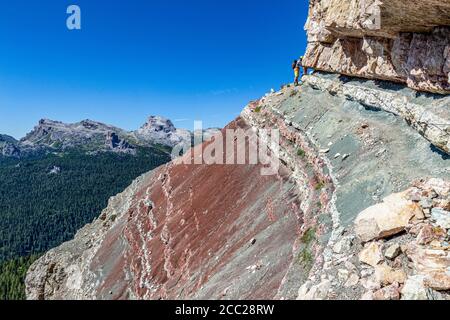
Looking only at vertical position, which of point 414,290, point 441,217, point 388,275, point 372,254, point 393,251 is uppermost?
point 441,217

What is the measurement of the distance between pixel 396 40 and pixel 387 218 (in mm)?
15143

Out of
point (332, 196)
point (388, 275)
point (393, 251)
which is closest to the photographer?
point (388, 275)

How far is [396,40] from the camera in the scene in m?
23.8

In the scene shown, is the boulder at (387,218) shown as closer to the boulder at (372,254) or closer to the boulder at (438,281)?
the boulder at (372,254)

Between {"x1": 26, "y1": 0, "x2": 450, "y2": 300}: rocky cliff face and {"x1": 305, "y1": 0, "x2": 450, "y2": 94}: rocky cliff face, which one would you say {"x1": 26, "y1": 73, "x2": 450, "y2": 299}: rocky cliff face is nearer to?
{"x1": 26, "y1": 0, "x2": 450, "y2": 300}: rocky cliff face

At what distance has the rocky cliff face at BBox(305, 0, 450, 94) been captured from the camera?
19.4 m

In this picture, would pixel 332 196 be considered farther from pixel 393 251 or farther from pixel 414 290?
pixel 414 290

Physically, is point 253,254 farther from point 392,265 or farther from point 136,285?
point 136,285

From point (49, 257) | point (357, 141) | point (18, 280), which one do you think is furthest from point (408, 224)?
point (18, 280)

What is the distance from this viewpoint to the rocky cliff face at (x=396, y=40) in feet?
63.7

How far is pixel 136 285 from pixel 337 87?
98.0 ft

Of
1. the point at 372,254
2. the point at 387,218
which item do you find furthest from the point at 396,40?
the point at 372,254

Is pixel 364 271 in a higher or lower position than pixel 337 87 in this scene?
lower
